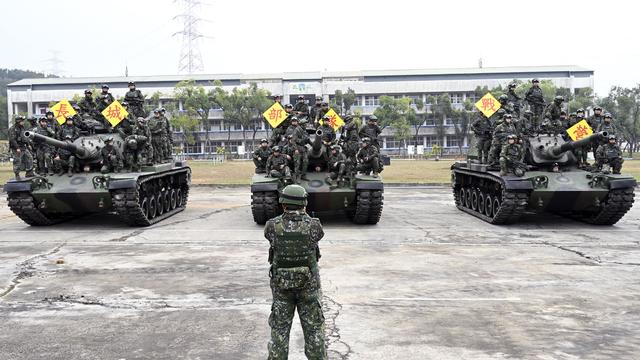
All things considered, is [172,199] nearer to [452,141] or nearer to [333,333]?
[333,333]

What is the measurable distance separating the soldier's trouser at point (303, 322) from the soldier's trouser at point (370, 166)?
36.0ft

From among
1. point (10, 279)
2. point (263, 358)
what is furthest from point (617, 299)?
point (10, 279)

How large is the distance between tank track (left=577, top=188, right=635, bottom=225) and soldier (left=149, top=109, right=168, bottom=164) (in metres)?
12.2

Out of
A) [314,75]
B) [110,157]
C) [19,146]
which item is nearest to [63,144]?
[110,157]

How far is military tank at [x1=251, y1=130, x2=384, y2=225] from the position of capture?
50.4ft

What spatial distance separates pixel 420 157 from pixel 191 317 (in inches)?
2376

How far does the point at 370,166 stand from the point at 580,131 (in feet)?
17.8

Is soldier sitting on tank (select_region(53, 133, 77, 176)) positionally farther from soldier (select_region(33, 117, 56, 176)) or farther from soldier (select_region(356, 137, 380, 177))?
soldier (select_region(356, 137, 380, 177))

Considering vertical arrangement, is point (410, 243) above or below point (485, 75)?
below

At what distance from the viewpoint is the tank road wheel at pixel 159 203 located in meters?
17.7

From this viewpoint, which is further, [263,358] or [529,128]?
[529,128]

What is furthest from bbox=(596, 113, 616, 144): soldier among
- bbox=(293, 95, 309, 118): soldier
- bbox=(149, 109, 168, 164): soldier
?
bbox=(149, 109, 168, 164): soldier

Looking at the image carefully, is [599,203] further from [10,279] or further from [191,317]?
[10,279]

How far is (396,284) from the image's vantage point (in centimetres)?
936
